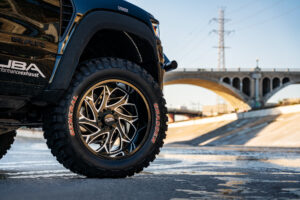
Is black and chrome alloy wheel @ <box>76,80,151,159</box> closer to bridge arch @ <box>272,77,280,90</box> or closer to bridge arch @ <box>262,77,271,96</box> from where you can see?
bridge arch @ <box>262,77,271,96</box>

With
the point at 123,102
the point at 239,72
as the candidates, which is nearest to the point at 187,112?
the point at 239,72

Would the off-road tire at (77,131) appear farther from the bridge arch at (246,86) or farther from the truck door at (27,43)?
the bridge arch at (246,86)

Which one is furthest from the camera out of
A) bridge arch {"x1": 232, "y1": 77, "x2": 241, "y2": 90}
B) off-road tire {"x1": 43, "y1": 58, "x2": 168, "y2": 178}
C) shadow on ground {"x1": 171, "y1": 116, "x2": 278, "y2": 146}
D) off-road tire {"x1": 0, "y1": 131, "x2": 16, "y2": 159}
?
bridge arch {"x1": 232, "y1": 77, "x2": 241, "y2": 90}

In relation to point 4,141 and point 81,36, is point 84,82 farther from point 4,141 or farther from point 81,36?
point 4,141

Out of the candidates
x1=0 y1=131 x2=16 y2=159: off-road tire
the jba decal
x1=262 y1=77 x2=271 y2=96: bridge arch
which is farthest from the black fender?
x1=262 y1=77 x2=271 y2=96: bridge arch

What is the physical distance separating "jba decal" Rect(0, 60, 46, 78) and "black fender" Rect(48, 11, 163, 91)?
0.13m

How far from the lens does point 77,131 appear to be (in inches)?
116

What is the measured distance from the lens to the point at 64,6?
2947mm

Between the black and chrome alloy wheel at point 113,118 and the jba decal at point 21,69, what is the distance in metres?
0.41

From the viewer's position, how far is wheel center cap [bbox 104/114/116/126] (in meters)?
3.17

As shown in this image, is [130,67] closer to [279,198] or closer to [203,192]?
[203,192]

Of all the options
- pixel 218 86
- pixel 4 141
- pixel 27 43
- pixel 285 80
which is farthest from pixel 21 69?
pixel 285 80

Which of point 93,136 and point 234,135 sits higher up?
point 93,136

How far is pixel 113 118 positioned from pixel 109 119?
0.04m
